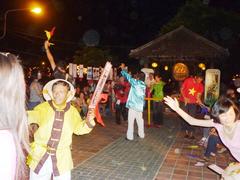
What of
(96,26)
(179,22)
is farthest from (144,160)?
(96,26)

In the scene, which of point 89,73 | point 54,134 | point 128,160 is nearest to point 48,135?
point 54,134

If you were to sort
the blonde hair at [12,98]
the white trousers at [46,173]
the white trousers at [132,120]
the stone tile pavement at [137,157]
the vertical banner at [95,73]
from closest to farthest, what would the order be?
the blonde hair at [12,98] < the white trousers at [46,173] < the stone tile pavement at [137,157] < the white trousers at [132,120] < the vertical banner at [95,73]

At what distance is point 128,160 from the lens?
279 inches

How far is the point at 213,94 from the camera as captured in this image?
13.4m

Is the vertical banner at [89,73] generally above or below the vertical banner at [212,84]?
above

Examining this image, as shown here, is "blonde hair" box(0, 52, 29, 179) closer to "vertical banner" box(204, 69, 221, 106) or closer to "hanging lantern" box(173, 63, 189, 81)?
"vertical banner" box(204, 69, 221, 106)

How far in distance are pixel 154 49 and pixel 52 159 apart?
12.0m

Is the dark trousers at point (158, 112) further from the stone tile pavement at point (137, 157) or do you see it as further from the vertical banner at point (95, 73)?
the vertical banner at point (95, 73)

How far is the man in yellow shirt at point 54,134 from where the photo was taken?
11.4 ft

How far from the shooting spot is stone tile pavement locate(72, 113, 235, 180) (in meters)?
6.18

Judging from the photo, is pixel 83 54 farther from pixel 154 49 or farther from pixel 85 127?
pixel 85 127

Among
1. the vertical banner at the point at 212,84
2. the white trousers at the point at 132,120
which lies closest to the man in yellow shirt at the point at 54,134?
the white trousers at the point at 132,120

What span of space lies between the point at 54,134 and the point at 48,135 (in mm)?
70

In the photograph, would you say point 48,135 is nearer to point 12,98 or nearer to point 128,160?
point 12,98
